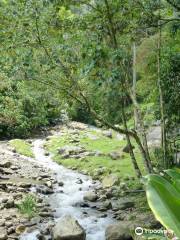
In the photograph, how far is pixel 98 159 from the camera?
16.4 meters

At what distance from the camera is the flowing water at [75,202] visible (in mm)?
8562

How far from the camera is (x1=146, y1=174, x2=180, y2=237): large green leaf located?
5.10 ft

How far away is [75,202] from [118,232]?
3.33 m

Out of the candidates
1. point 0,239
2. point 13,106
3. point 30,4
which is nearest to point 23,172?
point 13,106

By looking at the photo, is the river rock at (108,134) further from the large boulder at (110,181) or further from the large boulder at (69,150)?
the large boulder at (110,181)

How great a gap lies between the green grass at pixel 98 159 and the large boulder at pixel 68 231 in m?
5.38

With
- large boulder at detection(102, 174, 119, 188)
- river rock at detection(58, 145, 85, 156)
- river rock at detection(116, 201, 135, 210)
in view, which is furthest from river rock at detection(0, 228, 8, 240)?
river rock at detection(58, 145, 85, 156)

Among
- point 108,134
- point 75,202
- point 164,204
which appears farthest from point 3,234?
point 108,134

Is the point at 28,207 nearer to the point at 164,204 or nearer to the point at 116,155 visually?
the point at 116,155

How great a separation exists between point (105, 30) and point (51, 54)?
1.18 meters

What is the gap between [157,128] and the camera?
70.1ft

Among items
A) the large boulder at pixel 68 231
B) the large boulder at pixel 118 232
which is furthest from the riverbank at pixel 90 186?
the large boulder at pixel 68 231

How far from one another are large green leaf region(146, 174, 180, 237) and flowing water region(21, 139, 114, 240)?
22.1ft

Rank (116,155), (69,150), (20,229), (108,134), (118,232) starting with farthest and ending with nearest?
(108,134) → (69,150) → (116,155) → (20,229) → (118,232)
